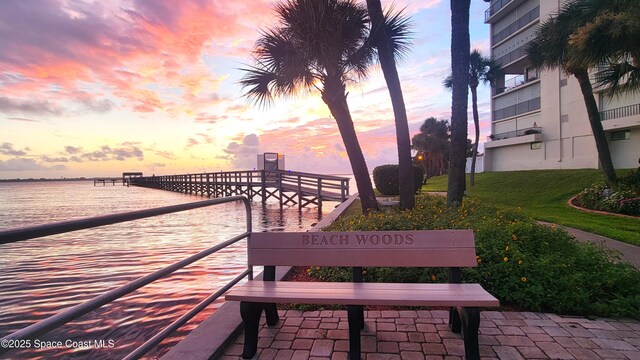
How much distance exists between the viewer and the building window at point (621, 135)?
924 inches

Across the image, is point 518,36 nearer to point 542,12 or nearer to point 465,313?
point 542,12

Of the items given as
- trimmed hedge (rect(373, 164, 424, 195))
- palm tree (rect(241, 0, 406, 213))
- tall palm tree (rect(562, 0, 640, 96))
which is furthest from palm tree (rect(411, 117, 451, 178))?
palm tree (rect(241, 0, 406, 213))

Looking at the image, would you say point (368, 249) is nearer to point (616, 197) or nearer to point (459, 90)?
point (459, 90)

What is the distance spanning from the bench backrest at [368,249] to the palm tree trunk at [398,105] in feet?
18.3

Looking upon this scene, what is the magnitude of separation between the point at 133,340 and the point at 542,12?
35.4m

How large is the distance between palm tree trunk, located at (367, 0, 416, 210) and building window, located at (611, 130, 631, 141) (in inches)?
899

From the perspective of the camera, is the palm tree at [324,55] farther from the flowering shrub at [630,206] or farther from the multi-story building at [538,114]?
the multi-story building at [538,114]

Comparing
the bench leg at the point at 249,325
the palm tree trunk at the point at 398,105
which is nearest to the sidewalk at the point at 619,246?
the palm tree trunk at the point at 398,105

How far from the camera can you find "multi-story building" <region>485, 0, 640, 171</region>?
23812 mm

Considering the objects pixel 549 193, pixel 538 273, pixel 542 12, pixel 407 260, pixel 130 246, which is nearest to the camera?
pixel 407 260

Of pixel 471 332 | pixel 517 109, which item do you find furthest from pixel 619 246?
pixel 517 109

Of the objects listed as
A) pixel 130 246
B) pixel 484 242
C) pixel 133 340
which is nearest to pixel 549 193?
pixel 484 242

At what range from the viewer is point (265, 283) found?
10.0ft

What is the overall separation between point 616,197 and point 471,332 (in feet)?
40.6
